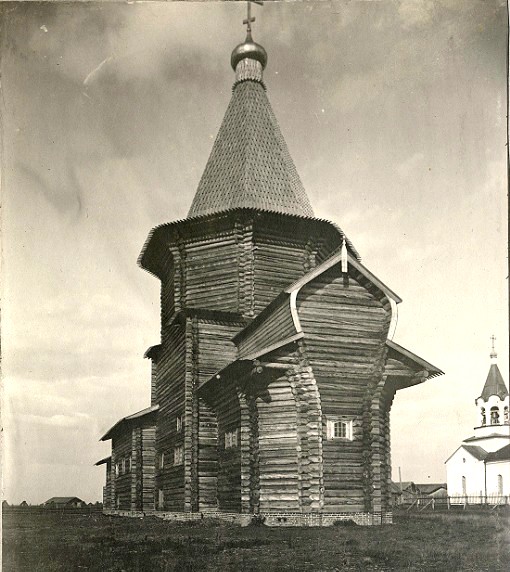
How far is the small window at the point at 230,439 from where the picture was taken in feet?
61.7

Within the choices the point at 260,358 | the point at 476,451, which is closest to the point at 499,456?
the point at 476,451

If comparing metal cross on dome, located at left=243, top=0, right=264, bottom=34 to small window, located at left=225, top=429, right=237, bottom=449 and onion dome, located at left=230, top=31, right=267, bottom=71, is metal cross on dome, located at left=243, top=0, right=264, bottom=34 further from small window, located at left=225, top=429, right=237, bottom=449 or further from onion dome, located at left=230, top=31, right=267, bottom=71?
small window, located at left=225, top=429, right=237, bottom=449

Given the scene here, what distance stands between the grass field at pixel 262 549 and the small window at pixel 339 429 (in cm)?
211

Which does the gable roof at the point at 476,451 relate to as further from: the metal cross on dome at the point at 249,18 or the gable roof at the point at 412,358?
the metal cross on dome at the point at 249,18

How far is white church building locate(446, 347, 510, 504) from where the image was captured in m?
16.5

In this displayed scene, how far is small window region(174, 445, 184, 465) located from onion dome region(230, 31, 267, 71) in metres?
11.4

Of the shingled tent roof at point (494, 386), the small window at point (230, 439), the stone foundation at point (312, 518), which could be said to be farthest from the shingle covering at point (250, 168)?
the stone foundation at point (312, 518)

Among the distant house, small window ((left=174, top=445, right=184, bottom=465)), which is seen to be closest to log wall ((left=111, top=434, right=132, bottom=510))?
the distant house

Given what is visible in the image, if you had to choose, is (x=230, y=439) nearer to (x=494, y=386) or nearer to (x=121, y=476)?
(x=494, y=386)

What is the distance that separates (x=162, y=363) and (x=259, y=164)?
739 cm

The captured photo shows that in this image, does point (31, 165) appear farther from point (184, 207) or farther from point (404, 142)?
point (404, 142)

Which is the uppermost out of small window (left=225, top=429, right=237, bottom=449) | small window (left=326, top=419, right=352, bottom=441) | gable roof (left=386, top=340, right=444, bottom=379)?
gable roof (left=386, top=340, right=444, bottom=379)

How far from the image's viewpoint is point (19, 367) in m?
15.2

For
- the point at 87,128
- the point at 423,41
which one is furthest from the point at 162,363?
the point at 423,41
